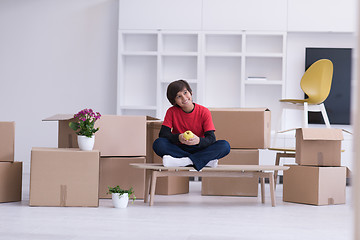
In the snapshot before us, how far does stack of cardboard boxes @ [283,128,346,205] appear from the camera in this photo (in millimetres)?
3170

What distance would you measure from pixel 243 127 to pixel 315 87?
153cm

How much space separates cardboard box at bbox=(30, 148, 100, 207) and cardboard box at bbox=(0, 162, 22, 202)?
0.27 m

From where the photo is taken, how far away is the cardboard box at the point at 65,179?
2.82 meters

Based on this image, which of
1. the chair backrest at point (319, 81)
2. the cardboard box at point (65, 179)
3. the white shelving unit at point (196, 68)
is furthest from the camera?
the white shelving unit at point (196, 68)

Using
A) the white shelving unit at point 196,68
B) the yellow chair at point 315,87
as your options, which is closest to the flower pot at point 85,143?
the yellow chair at point 315,87

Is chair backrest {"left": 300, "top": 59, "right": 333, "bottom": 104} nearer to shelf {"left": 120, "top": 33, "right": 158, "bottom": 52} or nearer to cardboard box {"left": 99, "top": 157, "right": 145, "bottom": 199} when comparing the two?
shelf {"left": 120, "top": 33, "right": 158, "bottom": 52}

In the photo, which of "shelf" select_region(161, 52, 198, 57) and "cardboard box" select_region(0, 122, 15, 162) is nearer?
"cardboard box" select_region(0, 122, 15, 162)

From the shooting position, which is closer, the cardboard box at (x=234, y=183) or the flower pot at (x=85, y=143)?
the flower pot at (x=85, y=143)

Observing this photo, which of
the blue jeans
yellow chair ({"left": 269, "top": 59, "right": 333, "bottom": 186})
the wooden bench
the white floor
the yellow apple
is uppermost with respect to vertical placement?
yellow chair ({"left": 269, "top": 59, "right": 333, "bottom": 186})

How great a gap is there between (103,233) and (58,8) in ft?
14.2

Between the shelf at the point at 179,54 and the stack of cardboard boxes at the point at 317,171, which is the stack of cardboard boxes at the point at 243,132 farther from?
the shelf at the point at 179,54

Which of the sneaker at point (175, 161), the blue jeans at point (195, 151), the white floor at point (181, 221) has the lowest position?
the white floor at point (181, 221)

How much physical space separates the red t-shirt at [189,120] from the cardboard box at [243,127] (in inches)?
16.0

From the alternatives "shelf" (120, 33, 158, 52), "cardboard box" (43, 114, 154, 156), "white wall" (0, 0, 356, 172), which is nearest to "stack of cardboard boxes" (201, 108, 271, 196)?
"cardboard box" (43, 114, 154, 156)
